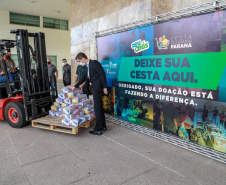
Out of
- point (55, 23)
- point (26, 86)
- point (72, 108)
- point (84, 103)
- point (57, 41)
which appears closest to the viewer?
point (72, 108)

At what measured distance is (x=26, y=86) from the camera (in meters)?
5.54

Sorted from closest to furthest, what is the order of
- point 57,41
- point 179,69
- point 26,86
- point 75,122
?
1. point 179,69
2. point 75,122
3. point 26,86
4. point 57,41

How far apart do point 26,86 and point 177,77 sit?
415 cm

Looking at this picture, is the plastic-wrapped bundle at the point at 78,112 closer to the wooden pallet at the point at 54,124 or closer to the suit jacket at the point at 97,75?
the wooden pallet at the point at 54,124

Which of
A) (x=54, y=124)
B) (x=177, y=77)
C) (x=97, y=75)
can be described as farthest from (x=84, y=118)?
(x=177, y=77)

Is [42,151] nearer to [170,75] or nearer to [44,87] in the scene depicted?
[44,87]

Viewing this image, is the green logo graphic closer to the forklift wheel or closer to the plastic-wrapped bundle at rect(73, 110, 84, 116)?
the plastic-wrapped bundle at rect(73, 110, 84, 116)

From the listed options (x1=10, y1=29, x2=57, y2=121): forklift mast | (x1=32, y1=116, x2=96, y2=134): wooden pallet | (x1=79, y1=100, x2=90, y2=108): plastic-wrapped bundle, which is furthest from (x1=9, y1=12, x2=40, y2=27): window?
(x1=79, y1=100, x2=90, y2=108): plastic-wrapped bundle

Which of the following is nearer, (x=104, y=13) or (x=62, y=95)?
(x=62, y=95)

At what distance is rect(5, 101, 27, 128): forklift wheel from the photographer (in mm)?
5305

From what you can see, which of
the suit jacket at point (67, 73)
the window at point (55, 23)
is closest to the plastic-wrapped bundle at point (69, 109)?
the suit jacket at point (67, 73)

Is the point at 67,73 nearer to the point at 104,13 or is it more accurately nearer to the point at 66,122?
the point at 104,13

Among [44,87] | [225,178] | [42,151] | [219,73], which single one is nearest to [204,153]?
[225,178]

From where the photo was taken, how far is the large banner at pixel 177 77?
11.3ft
